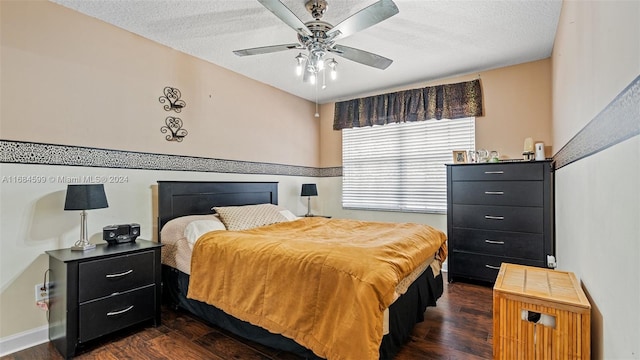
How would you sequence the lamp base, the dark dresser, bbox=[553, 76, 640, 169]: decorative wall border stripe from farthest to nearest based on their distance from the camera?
the dark dresser, the lamp base, bbox=[553, 76, 640, 169]: decorative wall border stripe

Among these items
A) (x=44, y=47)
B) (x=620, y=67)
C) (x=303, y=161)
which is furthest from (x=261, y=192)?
(x=620, y=67)

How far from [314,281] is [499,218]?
2459mm

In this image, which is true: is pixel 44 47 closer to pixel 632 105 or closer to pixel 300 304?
pixel 300 304

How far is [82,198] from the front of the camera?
2219mm

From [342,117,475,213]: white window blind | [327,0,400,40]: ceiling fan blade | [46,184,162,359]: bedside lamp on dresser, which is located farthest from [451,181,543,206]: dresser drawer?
[46,184,162,359]: bedside lamp on dresser

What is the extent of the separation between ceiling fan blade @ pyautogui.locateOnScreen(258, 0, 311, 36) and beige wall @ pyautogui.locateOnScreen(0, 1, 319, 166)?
5.70 feet

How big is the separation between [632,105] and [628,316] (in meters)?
0.58

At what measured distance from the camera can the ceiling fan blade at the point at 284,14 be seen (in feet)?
5.99

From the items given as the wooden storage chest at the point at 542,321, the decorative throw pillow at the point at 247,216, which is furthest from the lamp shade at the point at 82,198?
the wooden storage chest at the point at 542,321

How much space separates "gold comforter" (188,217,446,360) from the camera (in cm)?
160

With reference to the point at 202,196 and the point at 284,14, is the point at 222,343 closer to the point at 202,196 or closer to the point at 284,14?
the point at 202,196

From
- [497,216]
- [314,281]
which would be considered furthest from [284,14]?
[497,216]

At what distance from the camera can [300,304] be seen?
1821mm

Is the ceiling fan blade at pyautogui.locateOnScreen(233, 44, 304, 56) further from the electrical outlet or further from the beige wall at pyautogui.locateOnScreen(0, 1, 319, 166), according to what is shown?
the electrical outlet
